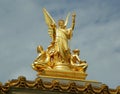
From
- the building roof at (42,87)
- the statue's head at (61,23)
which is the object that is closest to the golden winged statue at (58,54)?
the statue's head at (61,23)

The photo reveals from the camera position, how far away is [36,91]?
24.5 metres

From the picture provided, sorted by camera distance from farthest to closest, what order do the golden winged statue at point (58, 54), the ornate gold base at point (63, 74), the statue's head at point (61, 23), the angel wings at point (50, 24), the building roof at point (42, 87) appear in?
1. the statue's head at point (61, 23)
2. the angel wings at point (50, 24)
3. the golden winged statue at point (58, 54)
4. the ornate gold base at point (63, 74)
5. the building roof at point (42, 87)

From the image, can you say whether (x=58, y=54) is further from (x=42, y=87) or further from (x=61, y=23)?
(x=42, y=87)

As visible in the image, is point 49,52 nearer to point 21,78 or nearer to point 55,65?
point 55,65

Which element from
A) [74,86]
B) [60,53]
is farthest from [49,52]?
[74,86]

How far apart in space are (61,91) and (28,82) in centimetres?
160

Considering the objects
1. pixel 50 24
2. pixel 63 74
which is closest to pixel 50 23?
pixel 50 24

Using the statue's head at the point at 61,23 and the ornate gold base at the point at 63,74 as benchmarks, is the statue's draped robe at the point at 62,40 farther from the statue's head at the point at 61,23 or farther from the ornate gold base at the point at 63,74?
the ornate gold base at the point at 63,74

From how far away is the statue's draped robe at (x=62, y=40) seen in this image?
91.9ft

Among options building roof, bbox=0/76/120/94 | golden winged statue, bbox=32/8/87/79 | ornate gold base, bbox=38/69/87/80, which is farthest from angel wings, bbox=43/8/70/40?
building roof, bbox=0/76/120/94

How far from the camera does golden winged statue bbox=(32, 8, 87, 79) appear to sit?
27328mm

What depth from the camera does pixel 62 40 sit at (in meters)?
28.5

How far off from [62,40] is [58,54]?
0.99 metres

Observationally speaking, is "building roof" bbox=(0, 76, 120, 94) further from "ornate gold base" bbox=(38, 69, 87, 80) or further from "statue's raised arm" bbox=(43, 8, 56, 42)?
"statue's raised arm" bbox=(43, 8, 56, 42)
